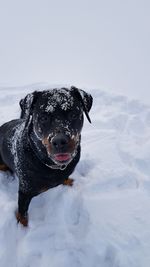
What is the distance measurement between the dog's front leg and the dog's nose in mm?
853

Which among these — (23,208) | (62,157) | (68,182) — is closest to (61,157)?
(62,157)

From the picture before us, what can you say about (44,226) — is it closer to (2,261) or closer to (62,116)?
(2,261)

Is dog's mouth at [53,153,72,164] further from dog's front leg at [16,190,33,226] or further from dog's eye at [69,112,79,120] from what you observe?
dog's front leg at [16,190,33,226]

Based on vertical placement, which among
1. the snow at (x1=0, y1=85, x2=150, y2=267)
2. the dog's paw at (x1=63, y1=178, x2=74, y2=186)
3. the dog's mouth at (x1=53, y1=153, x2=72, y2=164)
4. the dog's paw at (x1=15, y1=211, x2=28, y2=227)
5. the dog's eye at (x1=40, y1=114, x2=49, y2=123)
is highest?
the dog's eye at (x1=40, y1=114, x2=49, y2=123)

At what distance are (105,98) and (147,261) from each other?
154 inches

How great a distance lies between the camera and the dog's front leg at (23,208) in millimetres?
3104

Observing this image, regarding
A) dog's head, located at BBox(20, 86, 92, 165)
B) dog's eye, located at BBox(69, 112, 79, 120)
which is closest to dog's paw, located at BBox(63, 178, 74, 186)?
dog's head, located at BBox(20, 86, 92, 165)

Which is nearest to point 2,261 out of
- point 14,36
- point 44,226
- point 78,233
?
point 44,226

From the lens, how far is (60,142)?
2434 mm

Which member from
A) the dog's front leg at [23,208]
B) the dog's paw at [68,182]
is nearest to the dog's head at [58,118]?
the dog's front leg at [23,208]

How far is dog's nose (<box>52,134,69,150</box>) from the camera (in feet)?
7.98

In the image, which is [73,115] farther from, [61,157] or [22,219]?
[22,219]

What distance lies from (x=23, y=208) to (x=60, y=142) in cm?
106

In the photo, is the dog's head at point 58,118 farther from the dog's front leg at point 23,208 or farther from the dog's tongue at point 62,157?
the dog's front leg at point 23,208
